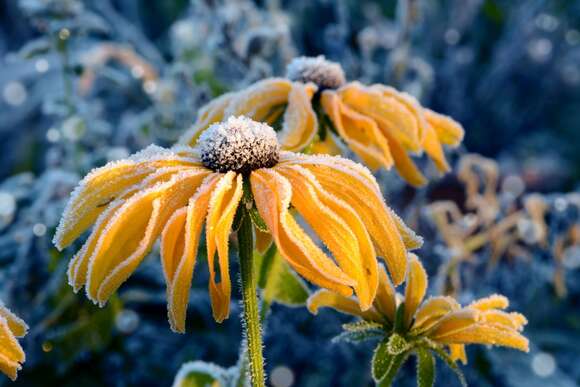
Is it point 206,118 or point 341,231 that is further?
point 206,118

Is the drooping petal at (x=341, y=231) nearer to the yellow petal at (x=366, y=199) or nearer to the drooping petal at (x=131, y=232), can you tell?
the yellow petal at (x=366, y=199)

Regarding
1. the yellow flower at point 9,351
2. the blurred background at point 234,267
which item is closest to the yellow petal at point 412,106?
the blurred background at point 234,267

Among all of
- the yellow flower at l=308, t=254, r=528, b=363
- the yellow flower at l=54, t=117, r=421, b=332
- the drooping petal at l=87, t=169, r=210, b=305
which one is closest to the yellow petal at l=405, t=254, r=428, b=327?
the yellow flower at l=308, t=254, r=528, b=363

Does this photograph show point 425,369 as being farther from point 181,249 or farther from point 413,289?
point 181,249

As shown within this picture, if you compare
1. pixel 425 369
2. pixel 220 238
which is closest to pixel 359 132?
pixel 425 369

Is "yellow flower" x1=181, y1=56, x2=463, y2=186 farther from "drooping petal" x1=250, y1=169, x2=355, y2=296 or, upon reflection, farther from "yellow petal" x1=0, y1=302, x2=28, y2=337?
"yellow petal" x1=0, y1=302, x2=28, y2=337

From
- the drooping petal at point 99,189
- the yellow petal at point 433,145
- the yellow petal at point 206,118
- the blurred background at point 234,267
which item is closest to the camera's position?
the drooping petal at point 99,189
